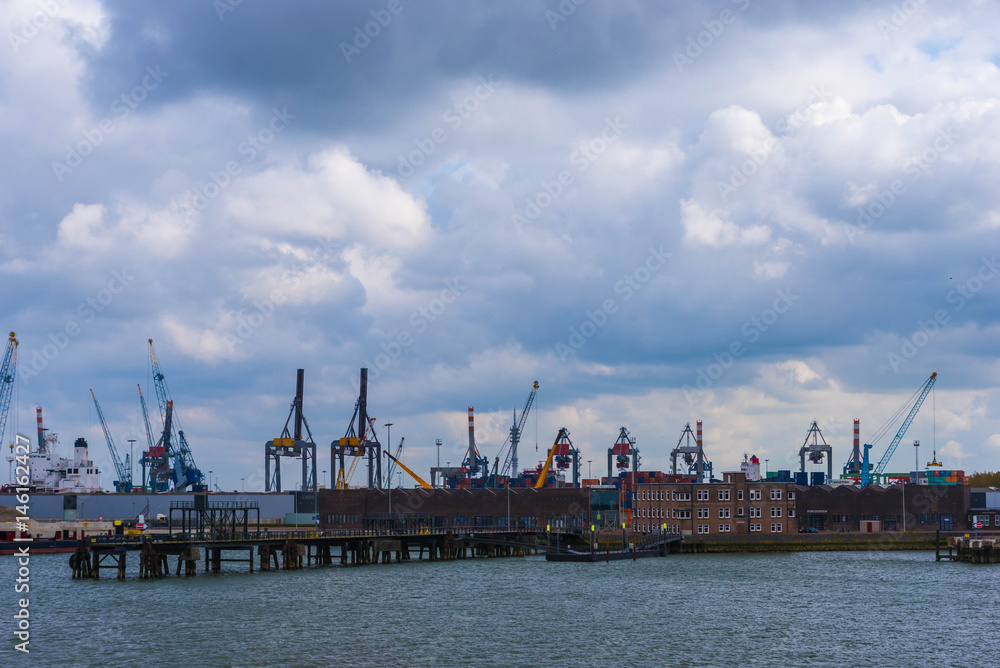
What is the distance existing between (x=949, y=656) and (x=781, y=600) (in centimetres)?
2467

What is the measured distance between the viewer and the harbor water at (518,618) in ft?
195

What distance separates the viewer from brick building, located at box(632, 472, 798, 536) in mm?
140500

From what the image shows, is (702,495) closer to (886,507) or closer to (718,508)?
(718,508)

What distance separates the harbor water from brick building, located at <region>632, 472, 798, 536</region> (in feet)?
96.8

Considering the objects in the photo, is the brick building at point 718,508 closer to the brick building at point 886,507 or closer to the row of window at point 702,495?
the row of window at point 702,495

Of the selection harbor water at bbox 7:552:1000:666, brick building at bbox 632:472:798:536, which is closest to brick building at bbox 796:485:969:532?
brick building at bbox 632:472:798:536

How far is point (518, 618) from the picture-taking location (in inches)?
2881

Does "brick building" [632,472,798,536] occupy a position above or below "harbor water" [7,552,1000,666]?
above

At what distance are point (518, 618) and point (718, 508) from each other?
7275cm

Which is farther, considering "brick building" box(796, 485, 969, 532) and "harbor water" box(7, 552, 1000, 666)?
"brick building" box(796, 485, 969, 532)

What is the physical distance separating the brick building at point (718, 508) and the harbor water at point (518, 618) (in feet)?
96.8

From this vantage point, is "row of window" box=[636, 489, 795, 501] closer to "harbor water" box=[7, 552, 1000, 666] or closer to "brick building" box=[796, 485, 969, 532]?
"brick building" box=[796, 485, 969, 532]

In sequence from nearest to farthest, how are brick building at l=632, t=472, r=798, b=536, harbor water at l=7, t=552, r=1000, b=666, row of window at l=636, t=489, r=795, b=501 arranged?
harbor water at l=7, t=552, r=1000, b=666, brick building at l=632, t=472, r=798, b=536, row of window at l=636, t=489, r=795, b=501

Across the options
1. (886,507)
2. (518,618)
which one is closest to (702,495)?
(886,507)
